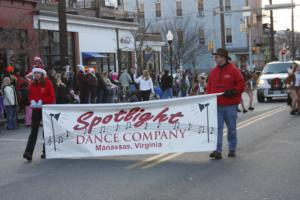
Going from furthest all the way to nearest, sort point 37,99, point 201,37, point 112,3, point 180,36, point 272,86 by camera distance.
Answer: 1. point 201,37
2. point 180,36
3. point 112,3
4. point 272,86
5. point 37,99

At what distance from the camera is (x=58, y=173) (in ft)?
29.8

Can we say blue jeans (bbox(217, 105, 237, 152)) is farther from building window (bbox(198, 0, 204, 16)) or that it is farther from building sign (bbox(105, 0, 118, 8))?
building window (bbox(198, 0, 204, 16))

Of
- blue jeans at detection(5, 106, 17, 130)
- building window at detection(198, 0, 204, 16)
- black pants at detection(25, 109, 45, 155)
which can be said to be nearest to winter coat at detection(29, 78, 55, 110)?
black pants at detection(25, 109, 45, 155)

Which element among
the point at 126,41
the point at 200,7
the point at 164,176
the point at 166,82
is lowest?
the point at 164,176

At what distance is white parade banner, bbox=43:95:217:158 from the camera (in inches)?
387

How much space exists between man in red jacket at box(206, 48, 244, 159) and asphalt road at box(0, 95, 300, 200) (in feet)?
1.28

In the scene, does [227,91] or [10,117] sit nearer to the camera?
[227,91]

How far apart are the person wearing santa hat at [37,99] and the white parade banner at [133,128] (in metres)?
0.47

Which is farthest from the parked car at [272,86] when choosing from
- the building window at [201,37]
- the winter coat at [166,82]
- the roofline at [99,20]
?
the building window at [201,37]

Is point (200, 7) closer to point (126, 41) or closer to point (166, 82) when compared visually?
point (126, 41)

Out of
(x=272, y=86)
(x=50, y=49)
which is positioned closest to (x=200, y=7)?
(x=50, y=49)

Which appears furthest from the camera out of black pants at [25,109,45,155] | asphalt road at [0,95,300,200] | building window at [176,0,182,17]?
building window at [176,0,182,17]

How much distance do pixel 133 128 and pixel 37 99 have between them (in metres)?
1.99

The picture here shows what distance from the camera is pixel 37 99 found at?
418 inches
